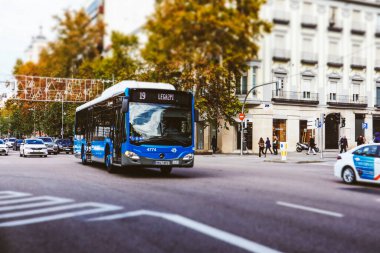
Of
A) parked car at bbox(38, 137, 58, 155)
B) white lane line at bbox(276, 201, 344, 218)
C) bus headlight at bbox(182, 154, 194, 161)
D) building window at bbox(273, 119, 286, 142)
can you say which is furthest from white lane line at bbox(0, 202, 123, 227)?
parked car at bbox(38, 137, 58, 155)

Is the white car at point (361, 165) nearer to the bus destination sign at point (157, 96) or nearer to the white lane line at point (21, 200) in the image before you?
the bus destination sign at point (157, 96)

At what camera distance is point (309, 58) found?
484 centimetres

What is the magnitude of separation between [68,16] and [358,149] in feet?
43.0

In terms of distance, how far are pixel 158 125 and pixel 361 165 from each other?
20.1ft

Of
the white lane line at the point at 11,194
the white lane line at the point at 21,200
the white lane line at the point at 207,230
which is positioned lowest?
the white lane line at the point at 11,194

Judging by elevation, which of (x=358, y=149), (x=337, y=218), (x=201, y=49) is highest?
(x=201, y=49)

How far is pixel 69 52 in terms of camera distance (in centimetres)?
372

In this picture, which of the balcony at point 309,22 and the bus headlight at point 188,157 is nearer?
the balcony at point 309,22

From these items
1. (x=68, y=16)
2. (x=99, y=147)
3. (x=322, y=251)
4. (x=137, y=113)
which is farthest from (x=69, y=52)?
(x=99, y=147)

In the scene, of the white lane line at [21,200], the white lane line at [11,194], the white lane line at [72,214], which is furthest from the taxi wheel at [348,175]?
the white lane line at [11,194]

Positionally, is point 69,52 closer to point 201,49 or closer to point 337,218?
point 201,49

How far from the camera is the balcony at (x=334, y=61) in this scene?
4.74 meters

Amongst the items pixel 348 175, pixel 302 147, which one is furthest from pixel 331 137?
pixel 348 175

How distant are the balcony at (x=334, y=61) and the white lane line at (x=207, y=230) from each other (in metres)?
2.02
